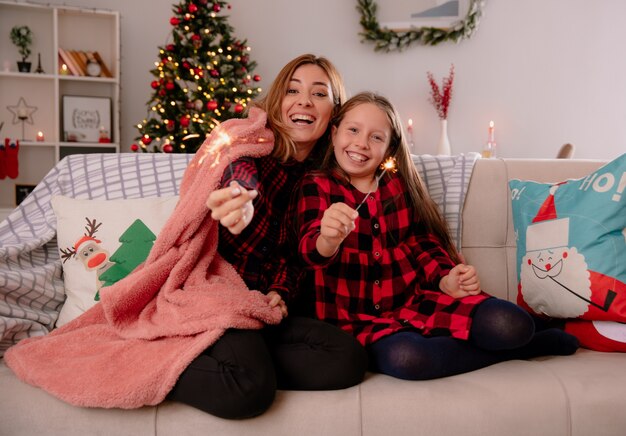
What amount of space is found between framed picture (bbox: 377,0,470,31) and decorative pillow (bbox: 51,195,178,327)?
303cm

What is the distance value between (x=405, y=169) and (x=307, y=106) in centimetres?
33

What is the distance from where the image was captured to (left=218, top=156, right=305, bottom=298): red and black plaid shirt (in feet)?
4.67

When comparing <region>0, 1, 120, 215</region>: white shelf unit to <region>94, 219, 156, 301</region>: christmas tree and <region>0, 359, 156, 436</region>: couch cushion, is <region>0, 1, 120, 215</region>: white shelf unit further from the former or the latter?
<region>0, 359, 156, 436</region>: couch cushion

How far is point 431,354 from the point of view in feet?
4.00

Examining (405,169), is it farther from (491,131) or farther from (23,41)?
(23,41)

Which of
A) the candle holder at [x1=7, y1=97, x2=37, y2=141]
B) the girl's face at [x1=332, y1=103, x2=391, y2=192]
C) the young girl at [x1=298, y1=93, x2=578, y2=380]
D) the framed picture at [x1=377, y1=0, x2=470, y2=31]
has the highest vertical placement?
the framed picture at [x1=377, y1=0, x2=470, y2=31]

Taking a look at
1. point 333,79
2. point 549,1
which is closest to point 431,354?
point 333,79

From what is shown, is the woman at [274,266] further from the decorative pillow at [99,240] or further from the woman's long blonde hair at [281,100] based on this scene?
the decorative pillow at [99,240]

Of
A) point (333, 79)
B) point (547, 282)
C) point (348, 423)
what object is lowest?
point (348, 423)

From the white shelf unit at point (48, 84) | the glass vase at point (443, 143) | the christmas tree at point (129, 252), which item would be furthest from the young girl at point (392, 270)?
the white shelf unit at point (48, 84)

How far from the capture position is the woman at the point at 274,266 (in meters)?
1.07

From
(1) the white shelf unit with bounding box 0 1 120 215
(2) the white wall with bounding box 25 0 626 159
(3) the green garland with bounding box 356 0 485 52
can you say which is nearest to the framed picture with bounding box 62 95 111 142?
(1) the white shelf unit with bounding box 0 1 120 215

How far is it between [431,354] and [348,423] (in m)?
0.24

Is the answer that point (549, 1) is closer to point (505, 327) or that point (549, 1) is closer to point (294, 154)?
point (294, 154)
